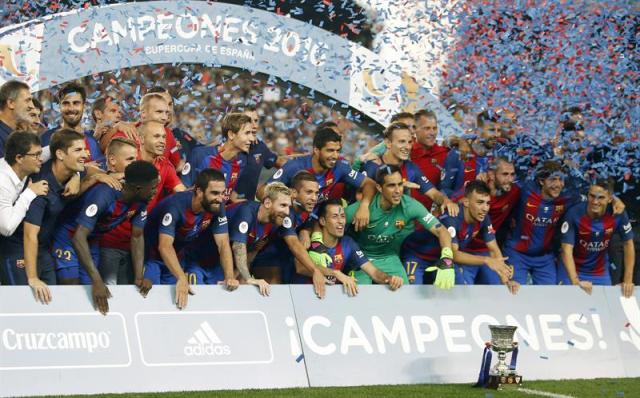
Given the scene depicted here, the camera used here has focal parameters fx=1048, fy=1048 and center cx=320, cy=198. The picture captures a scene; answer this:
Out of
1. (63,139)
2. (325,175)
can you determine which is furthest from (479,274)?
(63,139)

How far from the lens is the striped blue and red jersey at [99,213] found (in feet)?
24.9

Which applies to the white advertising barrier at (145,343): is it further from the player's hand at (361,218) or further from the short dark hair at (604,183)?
the short dark hair at (604,183)

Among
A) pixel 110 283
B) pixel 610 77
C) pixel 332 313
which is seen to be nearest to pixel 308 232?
pixel 332 313

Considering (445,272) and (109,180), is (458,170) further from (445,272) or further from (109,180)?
Answer: (109,180)

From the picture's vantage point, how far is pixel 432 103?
12.4 m

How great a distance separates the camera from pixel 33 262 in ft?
23.6

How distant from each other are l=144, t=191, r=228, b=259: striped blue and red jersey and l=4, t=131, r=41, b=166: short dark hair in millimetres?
1206

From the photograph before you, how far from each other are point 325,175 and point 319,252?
30.7 inches

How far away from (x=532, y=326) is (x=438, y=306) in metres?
0.87

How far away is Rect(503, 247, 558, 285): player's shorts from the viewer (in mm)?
10352

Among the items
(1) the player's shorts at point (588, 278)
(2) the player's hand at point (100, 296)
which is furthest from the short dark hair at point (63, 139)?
(1) the player's shorts at point (588, 278)

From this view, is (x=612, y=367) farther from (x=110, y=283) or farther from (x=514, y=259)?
(x=110, y=283)

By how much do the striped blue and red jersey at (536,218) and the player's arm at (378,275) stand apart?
2.01 meters

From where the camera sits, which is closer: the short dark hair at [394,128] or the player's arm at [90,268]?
the player's arm at [90,268]
